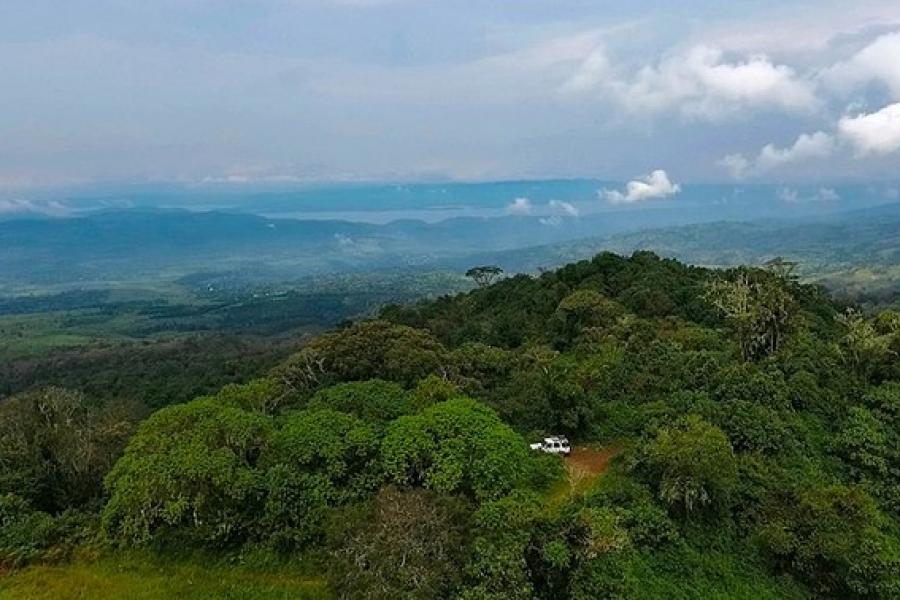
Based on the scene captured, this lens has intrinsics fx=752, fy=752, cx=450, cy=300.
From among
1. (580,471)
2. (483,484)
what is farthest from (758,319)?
(483,484)

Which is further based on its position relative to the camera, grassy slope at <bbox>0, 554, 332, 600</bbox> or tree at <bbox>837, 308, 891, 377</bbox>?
tree at <bbox>837, 308, 891, 377</bbox>

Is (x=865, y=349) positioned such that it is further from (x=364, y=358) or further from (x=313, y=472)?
(x=313, y=472)

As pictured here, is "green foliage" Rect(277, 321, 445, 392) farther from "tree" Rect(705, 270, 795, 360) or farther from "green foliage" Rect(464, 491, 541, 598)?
"tree" Rect(705, 270, 795, 360)

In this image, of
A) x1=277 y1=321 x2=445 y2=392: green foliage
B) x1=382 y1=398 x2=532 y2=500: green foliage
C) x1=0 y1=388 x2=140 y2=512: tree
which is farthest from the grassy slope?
x1=277 y1=321 x2=445 y2=392: green foliage

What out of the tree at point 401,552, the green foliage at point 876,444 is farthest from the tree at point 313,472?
the green foliage at point 876,444

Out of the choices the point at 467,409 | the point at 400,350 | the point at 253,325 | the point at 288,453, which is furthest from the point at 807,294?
the point at 253,325
